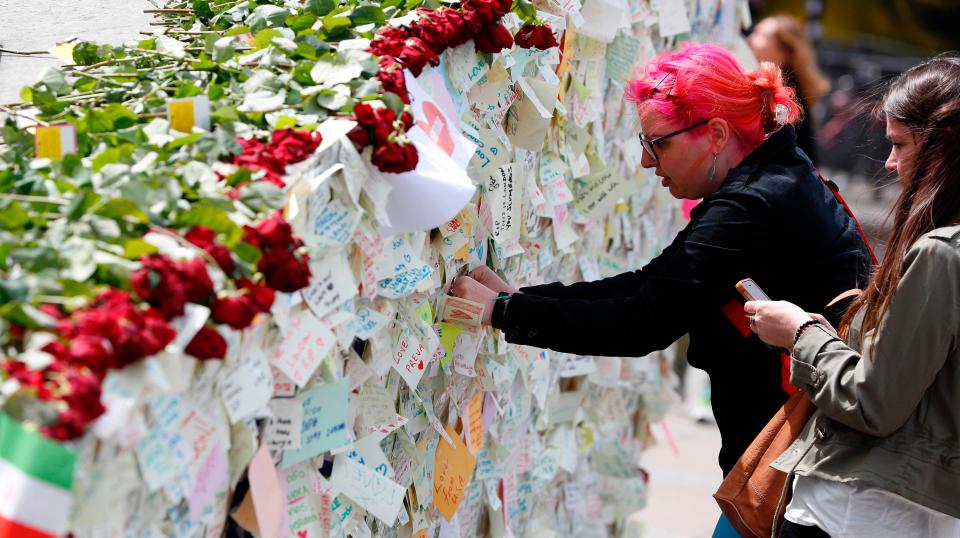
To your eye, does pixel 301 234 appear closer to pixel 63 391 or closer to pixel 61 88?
pixel 63 391

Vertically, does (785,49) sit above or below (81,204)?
below

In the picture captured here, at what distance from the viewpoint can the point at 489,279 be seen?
2797 millimetres

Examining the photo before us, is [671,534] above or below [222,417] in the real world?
below

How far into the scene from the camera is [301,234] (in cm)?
191

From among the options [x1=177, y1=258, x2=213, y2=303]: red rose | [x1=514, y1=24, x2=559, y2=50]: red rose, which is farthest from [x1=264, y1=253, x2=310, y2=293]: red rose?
[x1=514, y1=24, x2=559, y2=50]: red rose

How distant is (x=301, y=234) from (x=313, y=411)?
36 cm

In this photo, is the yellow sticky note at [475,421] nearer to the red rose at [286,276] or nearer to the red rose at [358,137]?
the red rose at [358,137]

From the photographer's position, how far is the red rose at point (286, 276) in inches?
70.3

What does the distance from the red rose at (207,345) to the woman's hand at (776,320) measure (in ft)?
3.60

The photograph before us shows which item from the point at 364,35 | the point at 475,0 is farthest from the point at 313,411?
the point at 475,0

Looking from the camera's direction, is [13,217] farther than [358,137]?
No

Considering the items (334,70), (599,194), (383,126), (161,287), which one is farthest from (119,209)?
(599,194)

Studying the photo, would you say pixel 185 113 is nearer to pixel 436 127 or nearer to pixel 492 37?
pixel 436 127

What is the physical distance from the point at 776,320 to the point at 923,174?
381 millimetres
